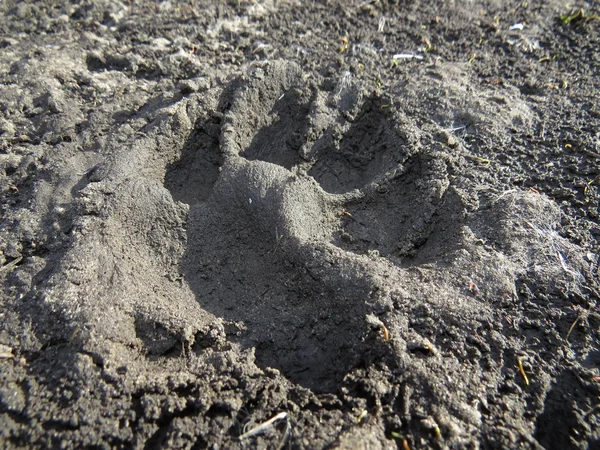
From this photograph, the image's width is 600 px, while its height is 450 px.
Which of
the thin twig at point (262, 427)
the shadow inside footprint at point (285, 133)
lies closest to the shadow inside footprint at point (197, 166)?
the shadow inside footprint at point (285, 133)

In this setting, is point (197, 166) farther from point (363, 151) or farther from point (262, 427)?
point (262, 427)

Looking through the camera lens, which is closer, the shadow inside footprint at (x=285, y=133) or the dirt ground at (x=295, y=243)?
the dirt ground at (x=295, y=243)

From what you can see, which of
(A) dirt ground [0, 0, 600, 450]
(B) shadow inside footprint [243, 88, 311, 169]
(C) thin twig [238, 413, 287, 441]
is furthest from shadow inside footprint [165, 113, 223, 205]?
(C) thin twig [238, 413, 287, 441]

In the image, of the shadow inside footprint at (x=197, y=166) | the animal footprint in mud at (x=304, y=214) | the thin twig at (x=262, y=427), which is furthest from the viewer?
the shadow inside footprint at (x=197, y=166)

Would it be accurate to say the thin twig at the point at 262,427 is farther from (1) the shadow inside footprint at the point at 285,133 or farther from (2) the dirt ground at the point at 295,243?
(1) the shadow inside footprint at the point at 285,133

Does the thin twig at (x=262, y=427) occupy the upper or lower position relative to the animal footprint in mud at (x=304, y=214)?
lower

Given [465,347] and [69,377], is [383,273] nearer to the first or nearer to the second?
[465,347]

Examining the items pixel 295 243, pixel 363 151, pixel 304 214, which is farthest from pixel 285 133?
pixel 295 243

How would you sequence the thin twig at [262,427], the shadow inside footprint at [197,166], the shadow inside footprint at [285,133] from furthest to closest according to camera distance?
the shadow inside footprint at [285,133] → the shadow inside footprint at [197,166] → the thin twig at [262,427]

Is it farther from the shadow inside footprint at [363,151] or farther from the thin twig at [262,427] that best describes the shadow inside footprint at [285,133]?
the thin twig at [262,427]
